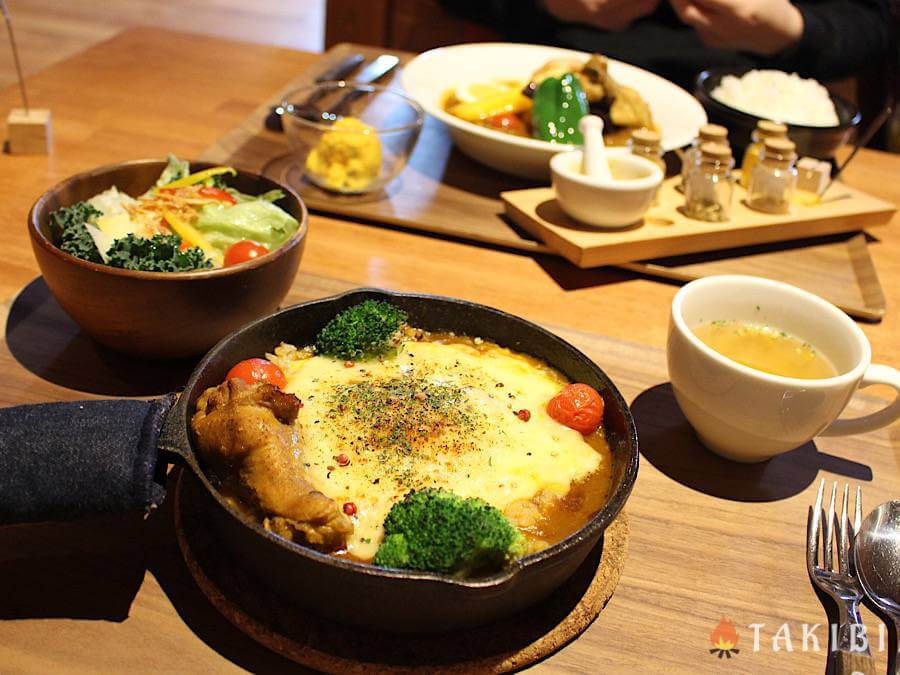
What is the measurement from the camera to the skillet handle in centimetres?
116

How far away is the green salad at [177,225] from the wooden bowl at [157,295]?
8cm

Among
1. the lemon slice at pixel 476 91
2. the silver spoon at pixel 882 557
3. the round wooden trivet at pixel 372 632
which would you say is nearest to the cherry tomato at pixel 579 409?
the round wooden trivet at pixel 372 632

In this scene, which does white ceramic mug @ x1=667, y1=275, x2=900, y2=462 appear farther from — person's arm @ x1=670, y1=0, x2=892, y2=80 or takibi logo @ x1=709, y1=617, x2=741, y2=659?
person's arm @ x1=670, y1=0, x2=892, y2=80

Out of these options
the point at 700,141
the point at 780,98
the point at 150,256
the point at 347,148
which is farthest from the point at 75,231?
the point at 780,98

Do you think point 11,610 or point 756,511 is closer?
point 11,610

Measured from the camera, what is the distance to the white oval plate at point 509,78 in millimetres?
2754

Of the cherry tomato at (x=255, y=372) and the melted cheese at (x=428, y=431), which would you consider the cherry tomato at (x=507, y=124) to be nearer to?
the melted cheese at (x=428, y=431)

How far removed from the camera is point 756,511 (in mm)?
1600

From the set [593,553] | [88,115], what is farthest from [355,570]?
[88,115]

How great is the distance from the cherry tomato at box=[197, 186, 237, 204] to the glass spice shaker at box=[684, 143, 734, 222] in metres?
1.47

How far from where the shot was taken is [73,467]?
118 cm

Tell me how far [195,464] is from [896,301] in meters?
2.26

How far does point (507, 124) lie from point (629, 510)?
1.89 m

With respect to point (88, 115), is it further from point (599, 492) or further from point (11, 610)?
point (599, 492)
